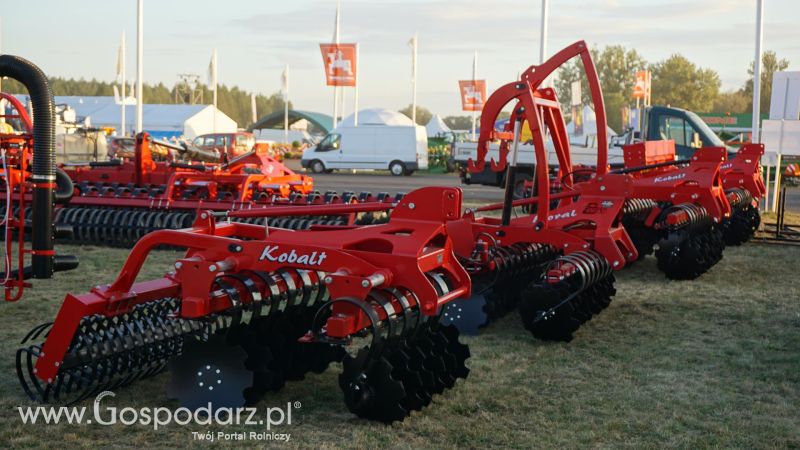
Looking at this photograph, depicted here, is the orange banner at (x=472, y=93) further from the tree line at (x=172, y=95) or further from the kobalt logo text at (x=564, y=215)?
the tree line at (x=172, y=95)

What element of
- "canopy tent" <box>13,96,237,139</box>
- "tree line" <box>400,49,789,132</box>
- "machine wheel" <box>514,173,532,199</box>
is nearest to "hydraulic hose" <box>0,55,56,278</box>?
"machine wheel" <box>514,173,532,199</box>

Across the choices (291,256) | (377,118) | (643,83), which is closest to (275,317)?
(291,256)

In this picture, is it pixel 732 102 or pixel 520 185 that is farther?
pixel 732 102

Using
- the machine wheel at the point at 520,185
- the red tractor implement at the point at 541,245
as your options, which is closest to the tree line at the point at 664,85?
the machine wheel at the point at 520,185

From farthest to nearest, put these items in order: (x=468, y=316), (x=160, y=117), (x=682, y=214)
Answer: (x=160, y=117)
(x=682, y=214)
(x=468, y=316)

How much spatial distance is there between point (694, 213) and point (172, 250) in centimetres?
683

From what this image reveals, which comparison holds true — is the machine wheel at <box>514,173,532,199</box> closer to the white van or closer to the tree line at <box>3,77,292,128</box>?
the white van

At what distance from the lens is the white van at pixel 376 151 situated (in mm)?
34188

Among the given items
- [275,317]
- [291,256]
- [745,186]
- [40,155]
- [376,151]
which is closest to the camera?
[291,256]

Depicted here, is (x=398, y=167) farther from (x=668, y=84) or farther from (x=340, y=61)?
(x=668, y=84)

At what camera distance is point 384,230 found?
5824 mm

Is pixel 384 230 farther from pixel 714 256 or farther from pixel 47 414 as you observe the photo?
pixel 714 256

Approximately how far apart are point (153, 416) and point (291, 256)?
1250mm

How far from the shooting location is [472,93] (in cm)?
4434
